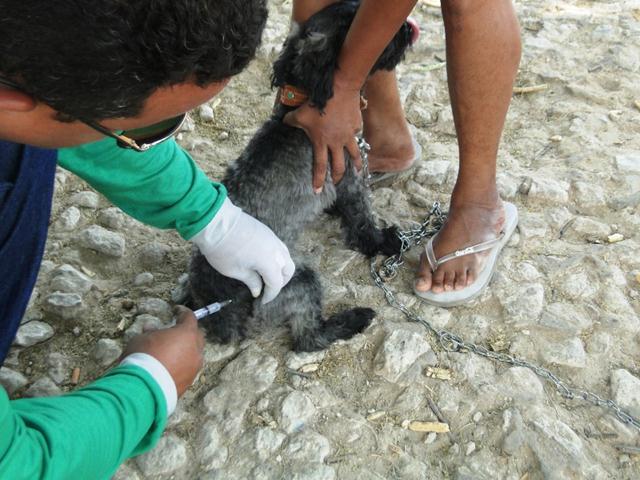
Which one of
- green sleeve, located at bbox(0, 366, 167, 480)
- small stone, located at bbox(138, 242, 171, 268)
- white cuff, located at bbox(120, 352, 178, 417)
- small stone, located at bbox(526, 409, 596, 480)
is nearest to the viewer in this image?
green sleeve, located at bbox(0, 366, 167, 480)

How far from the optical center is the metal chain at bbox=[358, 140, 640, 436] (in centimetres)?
250

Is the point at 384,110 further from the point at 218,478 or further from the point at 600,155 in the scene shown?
the point at 218,478

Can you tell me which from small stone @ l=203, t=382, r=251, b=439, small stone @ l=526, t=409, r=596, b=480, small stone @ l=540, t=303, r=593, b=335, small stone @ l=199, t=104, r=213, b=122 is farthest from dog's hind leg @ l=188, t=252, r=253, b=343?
small stone @ l=199, t=104, r=213, b=122

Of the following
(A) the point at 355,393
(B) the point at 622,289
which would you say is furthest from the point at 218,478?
(B) the point at 622,289

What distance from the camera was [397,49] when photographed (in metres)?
3.15

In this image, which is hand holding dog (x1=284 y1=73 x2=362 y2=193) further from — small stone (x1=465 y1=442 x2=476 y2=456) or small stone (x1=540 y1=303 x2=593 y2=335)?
small stone (x1=465 y1=442 x2=476 y2=456)

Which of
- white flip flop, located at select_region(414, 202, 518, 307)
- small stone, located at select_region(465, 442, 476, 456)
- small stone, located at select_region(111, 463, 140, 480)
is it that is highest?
small stone, located at select_region(111, 463, 140, 480)

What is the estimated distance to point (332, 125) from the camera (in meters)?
2.96

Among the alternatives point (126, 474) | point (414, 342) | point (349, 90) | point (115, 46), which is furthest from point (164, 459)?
point (349, 90)

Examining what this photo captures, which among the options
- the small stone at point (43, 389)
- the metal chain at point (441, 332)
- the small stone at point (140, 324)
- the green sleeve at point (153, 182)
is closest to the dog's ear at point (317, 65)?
the metal chain at point (441, 332)

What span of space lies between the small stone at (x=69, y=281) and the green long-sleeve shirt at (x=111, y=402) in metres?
0.67

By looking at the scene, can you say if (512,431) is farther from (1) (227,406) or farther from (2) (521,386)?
(1) (227,406)

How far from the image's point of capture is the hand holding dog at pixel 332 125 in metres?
2.90

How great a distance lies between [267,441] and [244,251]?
0.74 meters
